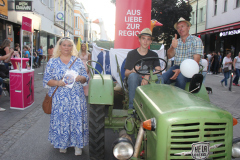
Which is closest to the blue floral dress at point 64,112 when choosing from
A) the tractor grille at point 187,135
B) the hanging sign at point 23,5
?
the tractor grille at point 187,135

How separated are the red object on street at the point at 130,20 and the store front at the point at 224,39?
46.1 feet

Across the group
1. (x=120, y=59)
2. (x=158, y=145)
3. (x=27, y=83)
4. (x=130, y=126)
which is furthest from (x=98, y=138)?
(x=27, y=83)

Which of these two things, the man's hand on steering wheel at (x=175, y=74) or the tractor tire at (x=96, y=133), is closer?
the tractor tire at (x=96, y=133)

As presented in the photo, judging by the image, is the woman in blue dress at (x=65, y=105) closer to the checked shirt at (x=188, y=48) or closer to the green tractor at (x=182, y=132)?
the green tractor at (x=182, y=132)

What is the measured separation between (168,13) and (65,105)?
78.9ft

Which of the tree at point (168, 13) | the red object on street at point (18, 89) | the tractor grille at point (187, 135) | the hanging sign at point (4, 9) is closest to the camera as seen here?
the tractor grille at point (187, 135)

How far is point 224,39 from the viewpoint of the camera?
74.5 feet

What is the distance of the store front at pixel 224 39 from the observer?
748 inches

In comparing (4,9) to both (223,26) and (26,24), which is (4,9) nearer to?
(26,24)

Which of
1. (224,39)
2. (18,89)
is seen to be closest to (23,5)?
(18,89)

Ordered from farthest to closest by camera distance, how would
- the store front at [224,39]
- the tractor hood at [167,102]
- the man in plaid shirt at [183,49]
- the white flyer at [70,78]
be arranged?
the store front at [224,39] < the man in plaid shirt at [183,49] < the white flyer at [70,78] < the tractor hood at [167,102]

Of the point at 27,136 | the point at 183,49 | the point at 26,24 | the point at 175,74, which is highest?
the point at 26,24

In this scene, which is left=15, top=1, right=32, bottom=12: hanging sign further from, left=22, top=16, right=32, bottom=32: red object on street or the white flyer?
the white flyer

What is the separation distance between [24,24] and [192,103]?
5736mm
